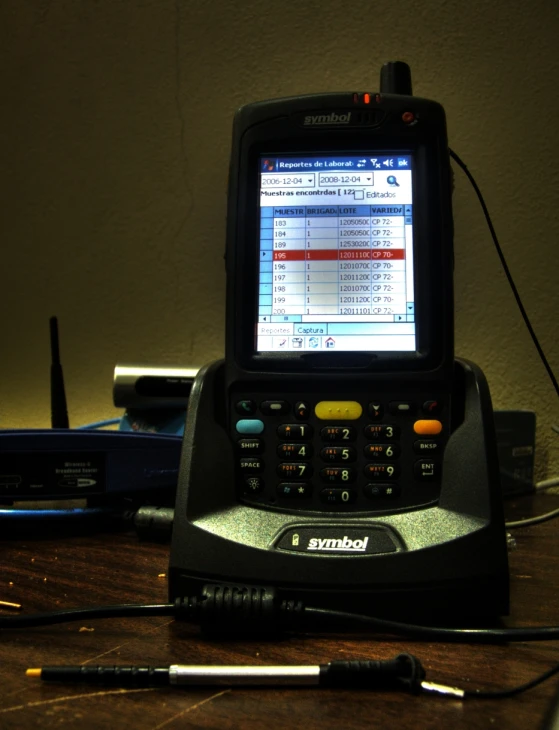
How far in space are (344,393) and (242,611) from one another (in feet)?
0.47

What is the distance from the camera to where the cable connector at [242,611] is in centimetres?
33

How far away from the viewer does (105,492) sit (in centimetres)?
54

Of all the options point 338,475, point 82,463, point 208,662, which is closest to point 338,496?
point 338,475

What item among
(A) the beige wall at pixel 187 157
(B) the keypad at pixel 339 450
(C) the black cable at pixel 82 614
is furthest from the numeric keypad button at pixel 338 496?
(A) the beige wall at pixel 187 157

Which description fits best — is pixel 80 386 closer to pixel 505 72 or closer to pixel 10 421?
pixel 10 421

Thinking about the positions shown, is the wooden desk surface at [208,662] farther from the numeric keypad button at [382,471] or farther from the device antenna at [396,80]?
the device antenna at [396,80]

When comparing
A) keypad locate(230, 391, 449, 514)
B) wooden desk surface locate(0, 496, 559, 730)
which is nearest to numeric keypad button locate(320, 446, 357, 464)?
keypad locate(230, 391, 449, 514)

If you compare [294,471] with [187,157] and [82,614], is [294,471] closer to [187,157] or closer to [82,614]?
[82,614]

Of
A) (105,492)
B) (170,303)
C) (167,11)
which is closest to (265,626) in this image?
(105,492)

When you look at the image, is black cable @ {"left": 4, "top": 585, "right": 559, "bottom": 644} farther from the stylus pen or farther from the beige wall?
the beige wall

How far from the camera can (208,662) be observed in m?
0.30

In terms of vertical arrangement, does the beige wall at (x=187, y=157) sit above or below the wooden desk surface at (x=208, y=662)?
above

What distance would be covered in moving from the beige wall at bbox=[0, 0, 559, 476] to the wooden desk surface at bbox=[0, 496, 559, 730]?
0.36m

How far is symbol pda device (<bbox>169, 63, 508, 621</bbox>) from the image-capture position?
1.15 ft
